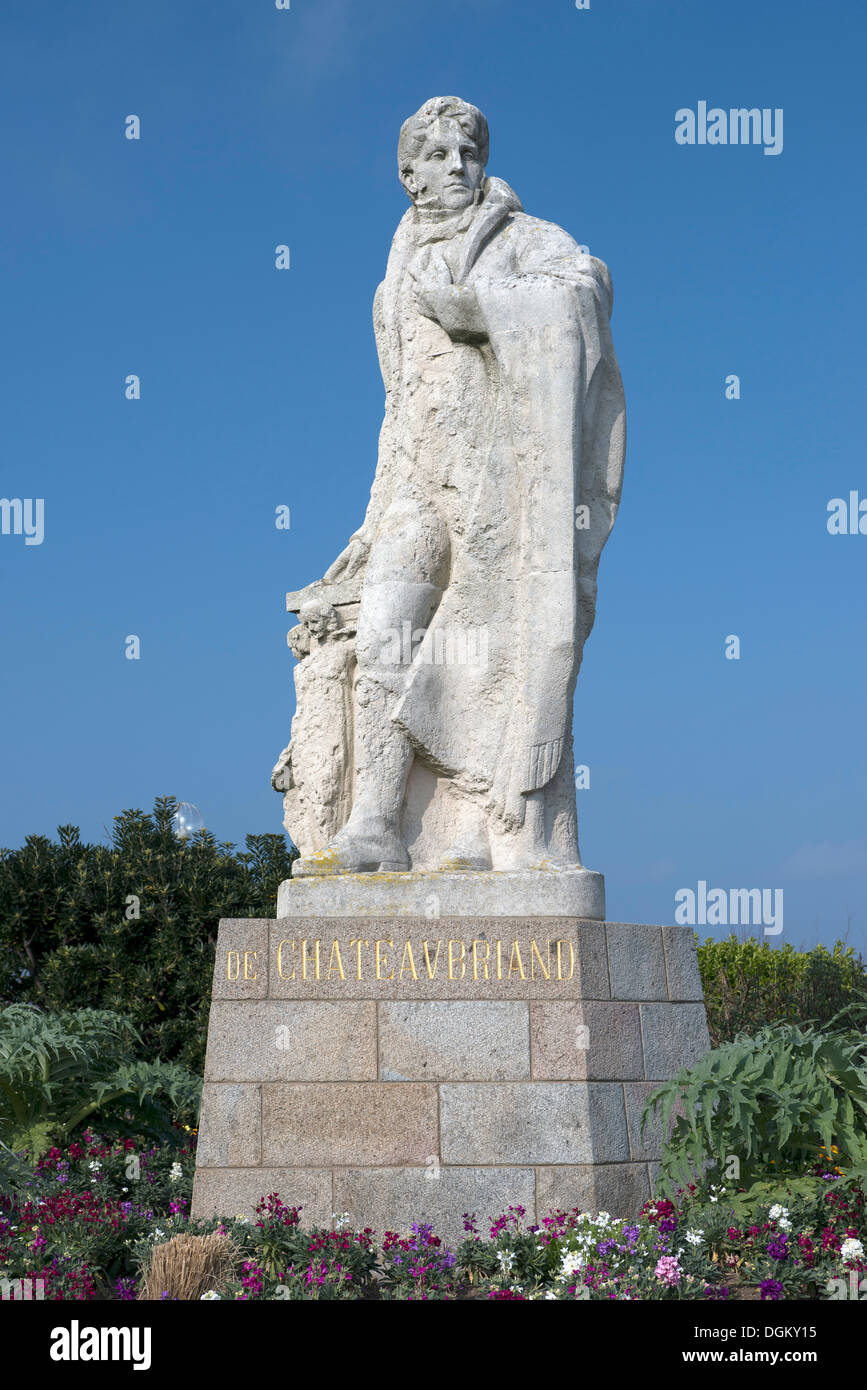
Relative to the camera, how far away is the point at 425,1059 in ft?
19.4

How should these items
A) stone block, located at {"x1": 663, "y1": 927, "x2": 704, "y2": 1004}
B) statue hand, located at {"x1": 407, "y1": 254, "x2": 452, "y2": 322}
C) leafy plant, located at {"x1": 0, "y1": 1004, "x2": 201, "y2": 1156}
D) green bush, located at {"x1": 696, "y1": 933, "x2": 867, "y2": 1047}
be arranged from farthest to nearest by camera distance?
green bush, located at {"x1": 696, "y1": 933, "x2": 867, "y2": 1047} < leafy plant, located at {"x1": 0, "y1": 1004, "x2": 201, "y2": 1156} < statue hand, located at {"x1": 407, "y1": 254, "x2": 452, "y2": 322} < stone block, located at {"x1": 663, "y1": 927, "x2": 704, "y2": 1004}

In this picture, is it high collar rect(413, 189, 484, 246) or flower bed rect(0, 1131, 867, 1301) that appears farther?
high collar rect(413, 189, 484, 246)

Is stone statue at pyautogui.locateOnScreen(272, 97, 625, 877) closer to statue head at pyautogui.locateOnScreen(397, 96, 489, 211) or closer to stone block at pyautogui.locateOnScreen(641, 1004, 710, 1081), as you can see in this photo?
statue head at pyautogui.locateOnScreen(397, 96, 489, 211)

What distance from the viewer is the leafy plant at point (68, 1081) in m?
7.27

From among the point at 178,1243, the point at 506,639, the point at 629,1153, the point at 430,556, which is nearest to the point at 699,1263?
the point at 629,1153

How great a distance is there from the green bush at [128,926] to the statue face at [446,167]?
5.67m

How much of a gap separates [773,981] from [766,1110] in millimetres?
10353

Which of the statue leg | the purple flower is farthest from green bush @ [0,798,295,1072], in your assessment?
the purple flower

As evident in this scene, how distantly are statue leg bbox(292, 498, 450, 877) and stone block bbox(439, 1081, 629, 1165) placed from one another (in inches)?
45.3

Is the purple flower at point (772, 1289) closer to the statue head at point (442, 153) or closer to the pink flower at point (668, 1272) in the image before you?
the pink flower at point (668, 1272)

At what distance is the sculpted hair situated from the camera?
22.9 ft

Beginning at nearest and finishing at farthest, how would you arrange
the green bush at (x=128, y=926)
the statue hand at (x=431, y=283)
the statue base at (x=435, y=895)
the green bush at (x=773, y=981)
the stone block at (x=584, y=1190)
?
the stone block at (x=584, y=1190) < the statue base at (x=435, y=895) < the statue hand at (x=431, y=283) < the green bush at (x=128, y=926) < the green bush at (x=773, y=981)

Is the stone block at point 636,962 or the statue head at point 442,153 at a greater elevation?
the statue head at point 442,153

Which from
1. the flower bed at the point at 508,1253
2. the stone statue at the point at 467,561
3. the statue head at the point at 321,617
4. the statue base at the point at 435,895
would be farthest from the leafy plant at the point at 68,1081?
the statue head at the point at 321,617
